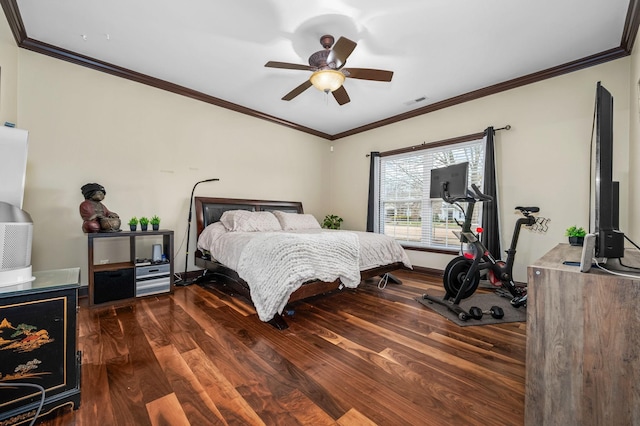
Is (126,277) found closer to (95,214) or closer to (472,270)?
(95,214)

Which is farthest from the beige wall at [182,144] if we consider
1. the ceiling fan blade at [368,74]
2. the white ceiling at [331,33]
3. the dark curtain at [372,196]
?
the ceiling fan blade at [368,74]

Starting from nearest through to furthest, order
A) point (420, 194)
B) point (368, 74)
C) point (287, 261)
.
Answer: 1. point (287, 261)
2. point (368, 74)
3. point (420, 194)

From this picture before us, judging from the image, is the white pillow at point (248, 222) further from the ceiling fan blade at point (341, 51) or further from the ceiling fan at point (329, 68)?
the ceiling fan blade at point (341, 51)

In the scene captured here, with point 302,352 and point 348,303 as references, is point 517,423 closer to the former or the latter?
point 302,352

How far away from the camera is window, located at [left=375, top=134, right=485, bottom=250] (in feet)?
12.9

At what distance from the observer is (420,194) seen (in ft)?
14.6

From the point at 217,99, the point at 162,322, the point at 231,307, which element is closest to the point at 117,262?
the point at 162,322

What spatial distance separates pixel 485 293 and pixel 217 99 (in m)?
4.69

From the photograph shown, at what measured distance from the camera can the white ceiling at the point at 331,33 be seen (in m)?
2.26

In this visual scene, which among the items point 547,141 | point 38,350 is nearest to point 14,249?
point 38,350

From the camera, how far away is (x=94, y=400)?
1355 millimetres

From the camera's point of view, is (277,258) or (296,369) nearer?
(296,369)

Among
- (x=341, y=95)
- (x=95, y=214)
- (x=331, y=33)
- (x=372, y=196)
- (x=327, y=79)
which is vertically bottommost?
(x=95, y=214)

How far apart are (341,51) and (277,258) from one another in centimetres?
192
